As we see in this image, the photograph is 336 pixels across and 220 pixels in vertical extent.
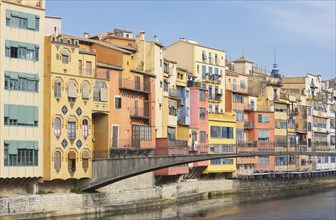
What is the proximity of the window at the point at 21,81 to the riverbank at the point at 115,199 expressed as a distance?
7400 millimetres

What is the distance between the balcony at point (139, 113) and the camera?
192 ft

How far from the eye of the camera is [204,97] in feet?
247

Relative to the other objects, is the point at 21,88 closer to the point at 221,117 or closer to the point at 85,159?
the point at 85,159

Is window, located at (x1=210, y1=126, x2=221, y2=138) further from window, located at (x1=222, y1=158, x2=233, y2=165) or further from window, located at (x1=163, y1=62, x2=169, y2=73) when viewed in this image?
window, located at (x1=163, y1=62, x2=169, y2=73)

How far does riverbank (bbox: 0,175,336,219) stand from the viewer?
148ft

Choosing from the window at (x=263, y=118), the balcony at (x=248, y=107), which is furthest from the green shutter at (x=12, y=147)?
the window at (x=263, y=118)

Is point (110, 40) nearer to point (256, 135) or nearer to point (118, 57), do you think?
point (118, 57)

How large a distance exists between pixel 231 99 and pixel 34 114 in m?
39.4

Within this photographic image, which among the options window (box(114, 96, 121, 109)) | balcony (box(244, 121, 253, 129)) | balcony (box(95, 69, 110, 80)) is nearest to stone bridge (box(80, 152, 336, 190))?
window (box(114, 96, 121, 109))

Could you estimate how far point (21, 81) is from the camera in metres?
47.1

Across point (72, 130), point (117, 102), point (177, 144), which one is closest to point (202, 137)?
point (177, 144)

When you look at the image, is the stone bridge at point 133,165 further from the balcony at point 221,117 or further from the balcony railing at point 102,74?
the balcony at point 221,117

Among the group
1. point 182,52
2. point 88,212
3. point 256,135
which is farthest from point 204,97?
point 88,212

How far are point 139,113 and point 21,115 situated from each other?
14690mm
